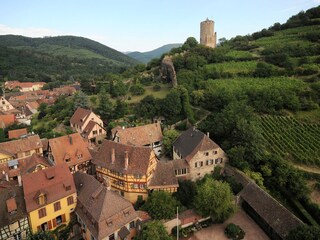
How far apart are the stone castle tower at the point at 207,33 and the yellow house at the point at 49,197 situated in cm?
7640

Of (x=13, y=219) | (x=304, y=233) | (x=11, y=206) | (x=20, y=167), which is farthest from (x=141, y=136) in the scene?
(x=304, y=233)

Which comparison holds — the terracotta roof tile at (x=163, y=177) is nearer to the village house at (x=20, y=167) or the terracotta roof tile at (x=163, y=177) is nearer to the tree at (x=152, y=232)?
the tree at (x=152, y=232)

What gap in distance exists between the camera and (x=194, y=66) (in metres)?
70.6

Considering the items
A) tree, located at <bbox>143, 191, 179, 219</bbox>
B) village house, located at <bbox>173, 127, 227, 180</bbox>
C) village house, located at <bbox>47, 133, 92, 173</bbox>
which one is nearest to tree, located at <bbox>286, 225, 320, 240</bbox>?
tree, located at <bbox>143, 191, 179, 219</bbox>

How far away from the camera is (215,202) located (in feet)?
95.6

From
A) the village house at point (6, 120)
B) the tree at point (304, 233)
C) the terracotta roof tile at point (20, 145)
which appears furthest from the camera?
the village house at point (6, 120)

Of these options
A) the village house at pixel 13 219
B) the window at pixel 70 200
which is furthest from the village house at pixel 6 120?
the window at pixel 70 200

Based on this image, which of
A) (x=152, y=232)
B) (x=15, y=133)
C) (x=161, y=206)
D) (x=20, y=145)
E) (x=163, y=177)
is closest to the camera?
(x=152, y=232)

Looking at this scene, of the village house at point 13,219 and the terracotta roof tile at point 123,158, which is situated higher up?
the terracotta roof tile at point 123,158

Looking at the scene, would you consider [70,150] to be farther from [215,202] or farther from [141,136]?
[215,202]

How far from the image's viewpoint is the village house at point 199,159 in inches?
1468

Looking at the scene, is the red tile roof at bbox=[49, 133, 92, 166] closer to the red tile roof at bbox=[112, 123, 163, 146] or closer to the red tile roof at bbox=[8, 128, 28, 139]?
the red tile roof at bbox=[112, 123, 163, 146]

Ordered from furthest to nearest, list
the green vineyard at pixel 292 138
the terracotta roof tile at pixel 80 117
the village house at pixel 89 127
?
the terracotta roof tile at pixel 80 117, the village house at pixel 89 127, the green vineyard at pixel 292 138

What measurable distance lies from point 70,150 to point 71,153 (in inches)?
21.8
